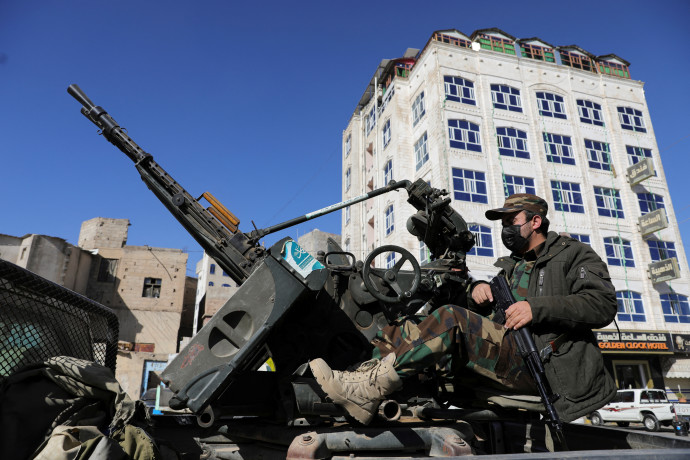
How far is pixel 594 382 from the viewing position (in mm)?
2701

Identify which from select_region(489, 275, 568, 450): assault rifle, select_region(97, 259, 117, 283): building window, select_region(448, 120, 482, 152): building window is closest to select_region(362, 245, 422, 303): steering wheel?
select_region(489, 275, 568, 450): assault rifle

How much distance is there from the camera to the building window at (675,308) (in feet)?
82.3

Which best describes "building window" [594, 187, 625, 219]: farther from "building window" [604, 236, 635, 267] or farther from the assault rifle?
the assault rifle

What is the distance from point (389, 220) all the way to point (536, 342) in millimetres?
24819

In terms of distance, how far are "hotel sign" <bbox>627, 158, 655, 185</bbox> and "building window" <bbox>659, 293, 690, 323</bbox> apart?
22.3ft

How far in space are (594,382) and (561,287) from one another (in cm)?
61

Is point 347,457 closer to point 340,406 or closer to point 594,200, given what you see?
point 340,406

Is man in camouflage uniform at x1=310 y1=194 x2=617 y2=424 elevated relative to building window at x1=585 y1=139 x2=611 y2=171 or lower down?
lower down

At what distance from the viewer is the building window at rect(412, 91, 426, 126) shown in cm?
2720

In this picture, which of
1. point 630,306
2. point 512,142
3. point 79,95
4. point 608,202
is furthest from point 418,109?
point 79,95

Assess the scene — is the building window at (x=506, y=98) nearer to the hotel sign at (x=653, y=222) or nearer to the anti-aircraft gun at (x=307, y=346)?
the hotel sign at (x=653, y=222)

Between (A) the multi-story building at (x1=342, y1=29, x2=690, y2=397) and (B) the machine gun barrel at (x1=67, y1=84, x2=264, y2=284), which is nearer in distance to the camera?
(B) the machine gun barrel at (x1=67, y1=84, x2=264, y2=284)

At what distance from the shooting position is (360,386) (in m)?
2.51

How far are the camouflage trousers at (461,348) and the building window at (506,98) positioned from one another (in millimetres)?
26226
